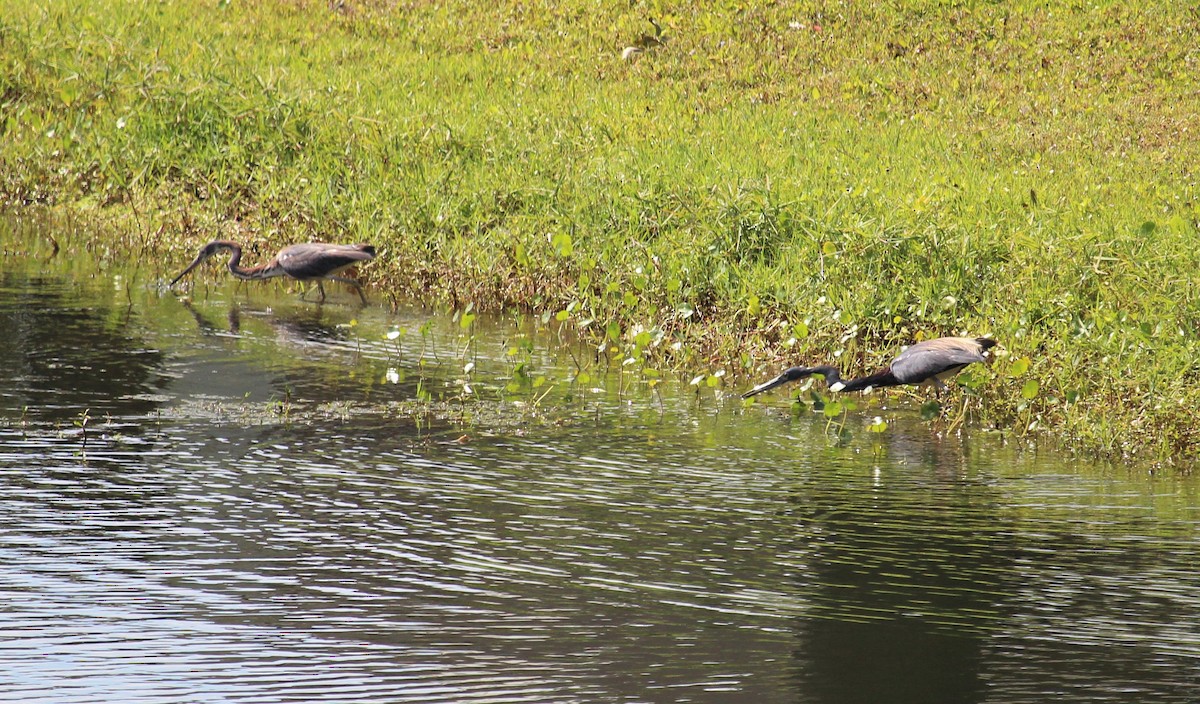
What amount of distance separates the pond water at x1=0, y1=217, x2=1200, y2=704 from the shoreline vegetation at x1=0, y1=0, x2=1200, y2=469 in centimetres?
74

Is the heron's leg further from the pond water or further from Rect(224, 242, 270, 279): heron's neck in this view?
the pond water

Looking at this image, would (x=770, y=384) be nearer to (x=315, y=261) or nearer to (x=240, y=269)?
(x=315, y=261)

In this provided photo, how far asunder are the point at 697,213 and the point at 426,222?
2.14 meters

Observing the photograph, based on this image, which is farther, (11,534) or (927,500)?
(927,500)

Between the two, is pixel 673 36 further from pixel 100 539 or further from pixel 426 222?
pixel 100 539

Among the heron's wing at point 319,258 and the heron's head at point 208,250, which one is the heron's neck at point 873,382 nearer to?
the heron's wing at point 319,258

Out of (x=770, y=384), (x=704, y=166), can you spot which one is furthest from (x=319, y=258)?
(x=770, y=384)

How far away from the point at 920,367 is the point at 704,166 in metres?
4.24

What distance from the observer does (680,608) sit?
532 cm

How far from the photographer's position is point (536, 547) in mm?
5863

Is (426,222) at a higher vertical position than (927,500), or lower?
higher

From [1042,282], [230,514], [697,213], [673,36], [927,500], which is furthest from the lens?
[673,36]

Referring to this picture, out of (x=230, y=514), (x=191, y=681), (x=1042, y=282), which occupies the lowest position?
(x=191, y=681)

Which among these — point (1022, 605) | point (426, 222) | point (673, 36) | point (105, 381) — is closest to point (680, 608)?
point (1022, 605)
